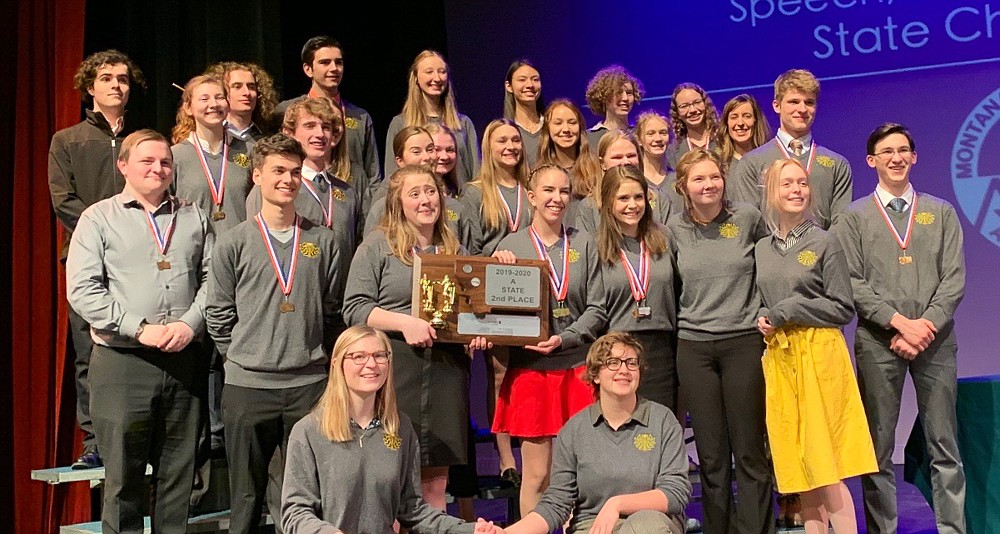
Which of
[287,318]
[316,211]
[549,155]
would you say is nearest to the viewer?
[287,318]

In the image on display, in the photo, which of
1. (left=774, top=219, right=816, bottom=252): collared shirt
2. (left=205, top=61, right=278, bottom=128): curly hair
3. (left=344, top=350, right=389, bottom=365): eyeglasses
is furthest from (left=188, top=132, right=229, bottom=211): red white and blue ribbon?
(left=774, top=219, right=816, bottom=252): collared shirt

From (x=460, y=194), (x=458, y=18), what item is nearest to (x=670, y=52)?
(x=458, y=18)

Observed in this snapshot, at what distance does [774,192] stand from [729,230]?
26 cm

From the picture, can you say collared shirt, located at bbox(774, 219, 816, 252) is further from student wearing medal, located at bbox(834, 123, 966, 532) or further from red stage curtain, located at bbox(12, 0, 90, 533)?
red stage curtain, located at bbox(12, 0, 90, 533)

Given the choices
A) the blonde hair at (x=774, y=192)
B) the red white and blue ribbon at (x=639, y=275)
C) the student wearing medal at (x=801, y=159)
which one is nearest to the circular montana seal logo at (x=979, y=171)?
the student wearing medal at (x=801, y=159)

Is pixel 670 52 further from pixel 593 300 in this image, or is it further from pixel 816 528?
pixel 816 528

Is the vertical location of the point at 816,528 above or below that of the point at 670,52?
below

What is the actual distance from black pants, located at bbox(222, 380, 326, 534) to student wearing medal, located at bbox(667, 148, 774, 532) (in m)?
1.59

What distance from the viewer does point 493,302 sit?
15.2 ft

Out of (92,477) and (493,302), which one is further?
(92,477)

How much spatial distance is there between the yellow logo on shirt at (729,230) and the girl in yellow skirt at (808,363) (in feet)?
0.66

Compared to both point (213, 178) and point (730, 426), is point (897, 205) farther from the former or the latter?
point (213, 178)

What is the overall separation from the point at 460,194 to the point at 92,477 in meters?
2.08

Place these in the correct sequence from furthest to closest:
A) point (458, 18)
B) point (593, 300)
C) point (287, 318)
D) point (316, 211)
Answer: point (458, 18) < point (316, 211) < point (593, 300) < point (287, 318)
